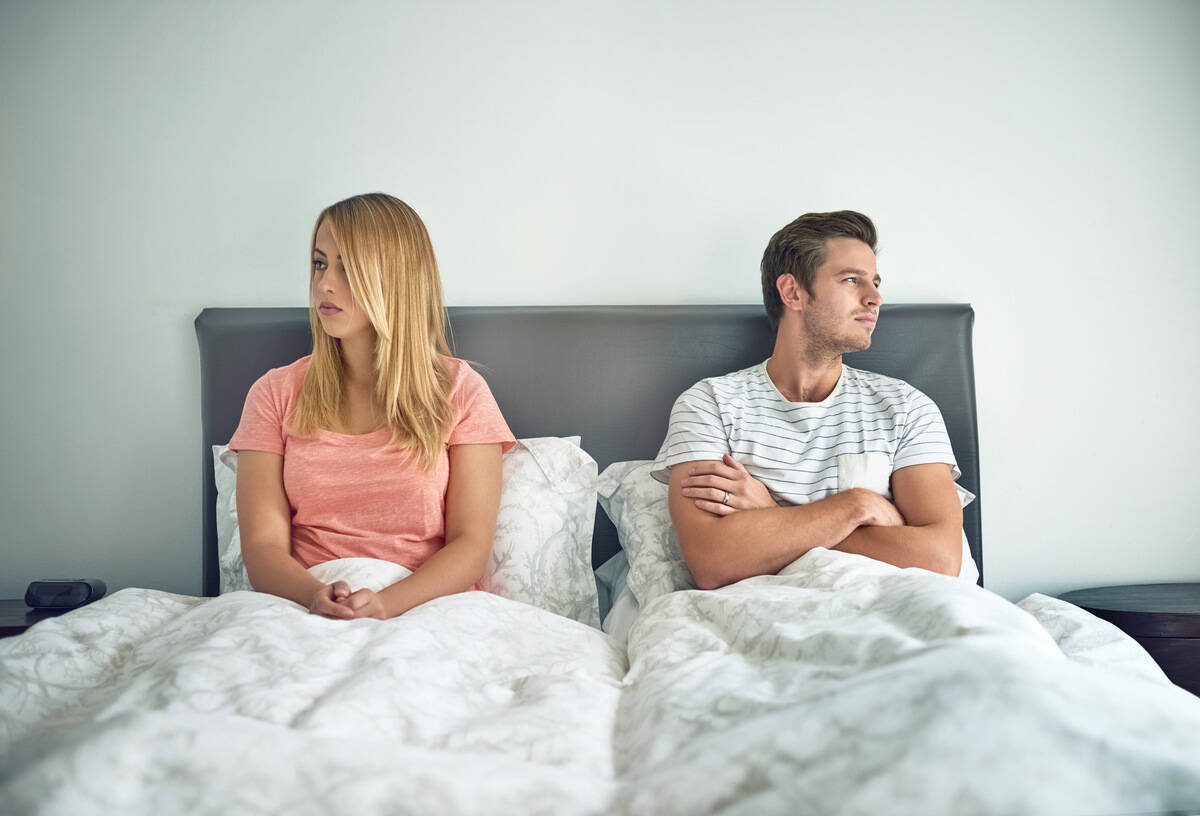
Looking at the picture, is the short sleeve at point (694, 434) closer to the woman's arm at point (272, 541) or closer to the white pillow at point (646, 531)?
the white pillow at point (646, 531)

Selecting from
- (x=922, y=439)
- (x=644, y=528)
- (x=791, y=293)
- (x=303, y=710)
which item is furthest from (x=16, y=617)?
(x=922, y=439)

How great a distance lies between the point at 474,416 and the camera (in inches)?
61.5

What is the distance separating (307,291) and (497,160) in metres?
0.60

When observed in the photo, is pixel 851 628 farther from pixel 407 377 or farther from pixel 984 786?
pixel 407 377

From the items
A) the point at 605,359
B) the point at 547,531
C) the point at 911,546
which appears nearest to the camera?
the point at 911,546

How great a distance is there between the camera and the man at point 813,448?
142 centimetres

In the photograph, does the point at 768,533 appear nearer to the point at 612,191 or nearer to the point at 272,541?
the point at 272,541

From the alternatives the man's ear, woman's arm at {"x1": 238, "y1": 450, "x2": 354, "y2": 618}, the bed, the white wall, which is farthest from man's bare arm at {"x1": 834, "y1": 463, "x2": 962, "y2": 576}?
woman's arm at {"x1": 238, "y1": 450, "x2": 354, "y2": 618}

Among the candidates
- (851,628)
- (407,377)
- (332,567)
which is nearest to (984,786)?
(851,628)

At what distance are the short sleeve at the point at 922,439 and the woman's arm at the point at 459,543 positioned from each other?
0.83 metres

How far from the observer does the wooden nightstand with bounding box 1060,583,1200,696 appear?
5.33 ft

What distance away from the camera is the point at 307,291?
6.56 ft

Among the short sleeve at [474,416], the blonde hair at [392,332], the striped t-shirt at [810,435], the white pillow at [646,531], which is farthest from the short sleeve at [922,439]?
the blonde hair at [392,332]

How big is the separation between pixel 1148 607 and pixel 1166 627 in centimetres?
8
